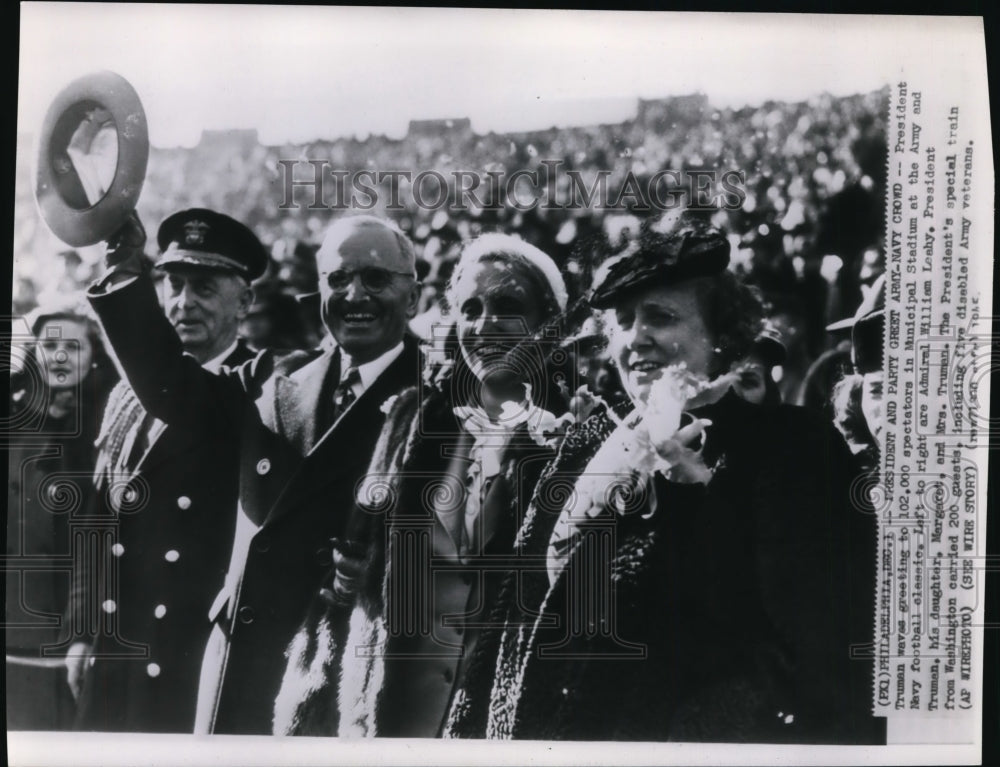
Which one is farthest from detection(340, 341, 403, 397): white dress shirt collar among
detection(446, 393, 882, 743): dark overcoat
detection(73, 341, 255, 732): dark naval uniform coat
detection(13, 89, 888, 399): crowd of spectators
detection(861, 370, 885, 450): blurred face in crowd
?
detection(861, 370, 885, 450): blurred face in crowd

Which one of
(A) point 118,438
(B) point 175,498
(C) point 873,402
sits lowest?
(B) point 175,498

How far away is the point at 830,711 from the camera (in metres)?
1.92

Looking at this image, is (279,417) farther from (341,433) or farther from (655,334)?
(655,334)

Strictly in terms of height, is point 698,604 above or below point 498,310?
below

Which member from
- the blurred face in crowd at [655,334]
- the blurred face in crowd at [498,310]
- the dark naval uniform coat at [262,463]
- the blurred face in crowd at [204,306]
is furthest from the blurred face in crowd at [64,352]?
the blurred face in crowd at [655,334]

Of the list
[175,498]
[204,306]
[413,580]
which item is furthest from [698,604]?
[204,306]

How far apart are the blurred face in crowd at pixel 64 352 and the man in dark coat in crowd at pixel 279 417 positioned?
0.07 meters

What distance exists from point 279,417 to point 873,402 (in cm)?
139

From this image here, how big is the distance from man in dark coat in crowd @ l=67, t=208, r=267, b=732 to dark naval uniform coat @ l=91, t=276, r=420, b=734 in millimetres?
35

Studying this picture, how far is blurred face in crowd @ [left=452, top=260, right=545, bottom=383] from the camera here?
1895 mm

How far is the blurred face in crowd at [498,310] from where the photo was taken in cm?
189

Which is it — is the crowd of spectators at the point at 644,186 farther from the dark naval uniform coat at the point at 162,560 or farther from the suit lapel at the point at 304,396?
the dark naval uniform coat at the point at 162,560

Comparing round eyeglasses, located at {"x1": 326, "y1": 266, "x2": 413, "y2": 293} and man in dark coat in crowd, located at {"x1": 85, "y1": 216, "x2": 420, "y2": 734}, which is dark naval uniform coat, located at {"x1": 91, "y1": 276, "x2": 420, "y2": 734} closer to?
man in dark coat in crowd, located at {"x1": 85, "y1": 216, "x2": 420, "y2": 734}

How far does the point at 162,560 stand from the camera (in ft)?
6.25
